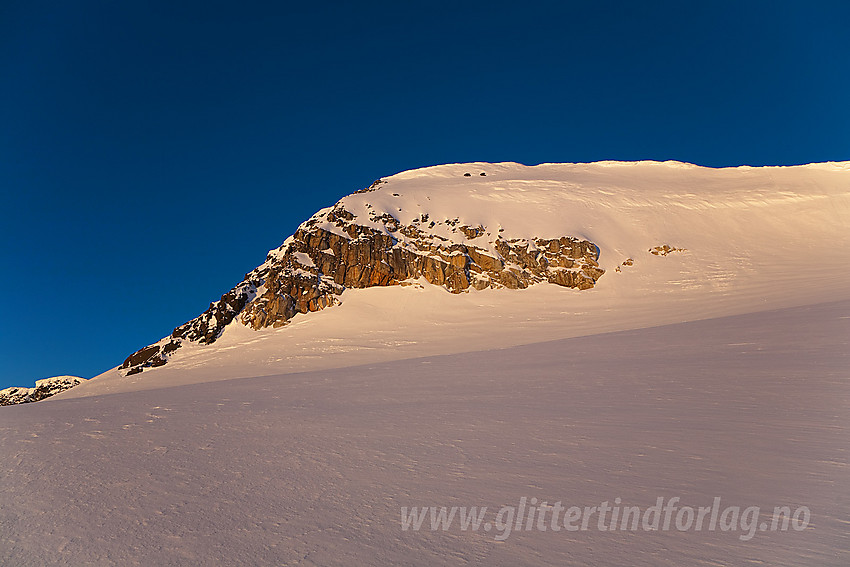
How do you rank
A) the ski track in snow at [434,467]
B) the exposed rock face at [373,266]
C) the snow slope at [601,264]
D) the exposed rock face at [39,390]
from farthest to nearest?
the exposed rock face at [39,390] → the exposed rock face at [373,266] → the snow slope at [601,264] → the ski track in snow at [434,467]

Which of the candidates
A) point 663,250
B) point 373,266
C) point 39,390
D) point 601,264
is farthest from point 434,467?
point 39,390

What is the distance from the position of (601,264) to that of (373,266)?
23.2 m

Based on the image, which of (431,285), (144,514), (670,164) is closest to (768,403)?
(144,514)

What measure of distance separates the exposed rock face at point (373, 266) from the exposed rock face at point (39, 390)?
1034cm

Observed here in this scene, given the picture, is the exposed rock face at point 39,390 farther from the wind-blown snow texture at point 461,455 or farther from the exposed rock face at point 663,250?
the exposed rock face at point 663,250

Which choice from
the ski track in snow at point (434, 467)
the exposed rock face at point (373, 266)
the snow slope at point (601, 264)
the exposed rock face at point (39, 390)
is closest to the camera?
the ski track in snow at point (434, 467)

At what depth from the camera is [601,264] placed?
49031 mm

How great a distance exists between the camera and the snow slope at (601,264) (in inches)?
1299

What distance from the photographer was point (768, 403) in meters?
9.07

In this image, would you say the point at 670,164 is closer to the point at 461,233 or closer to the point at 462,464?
the point at 461,233

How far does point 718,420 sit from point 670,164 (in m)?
83.3

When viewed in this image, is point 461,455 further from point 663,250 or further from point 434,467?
point 663,250

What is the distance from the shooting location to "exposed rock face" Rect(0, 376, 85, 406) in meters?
49.4

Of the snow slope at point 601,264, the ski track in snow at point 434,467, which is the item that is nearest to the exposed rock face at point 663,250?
the snow slope at point 601,264
